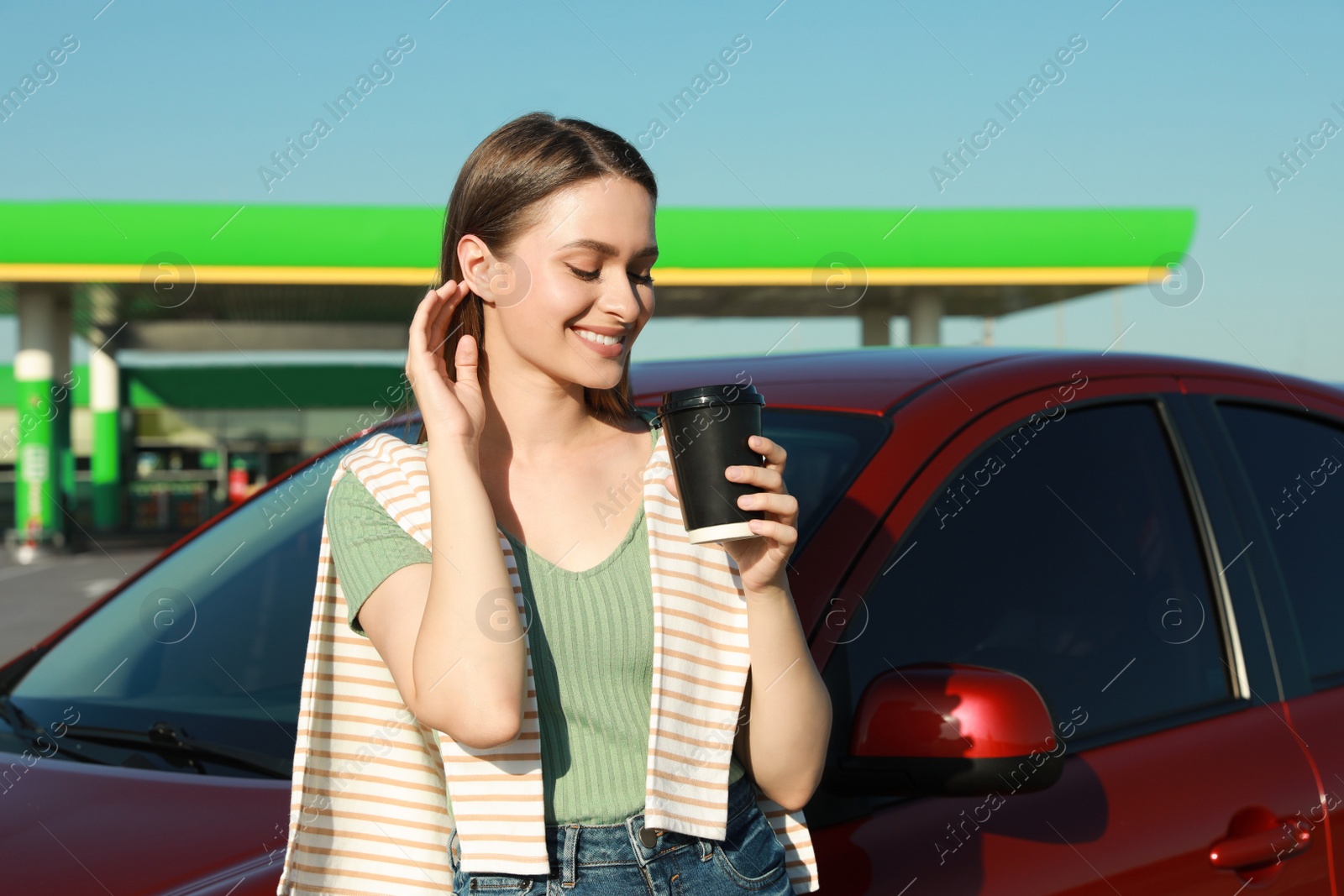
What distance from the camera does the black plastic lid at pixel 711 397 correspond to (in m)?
1.37

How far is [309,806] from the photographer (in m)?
1.52

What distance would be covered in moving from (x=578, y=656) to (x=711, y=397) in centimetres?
37

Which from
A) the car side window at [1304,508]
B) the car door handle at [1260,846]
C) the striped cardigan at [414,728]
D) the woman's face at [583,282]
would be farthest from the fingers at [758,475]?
the car side window at [1304,508]

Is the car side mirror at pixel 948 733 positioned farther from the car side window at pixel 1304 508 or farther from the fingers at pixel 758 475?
the car side window at pixel 1304 508

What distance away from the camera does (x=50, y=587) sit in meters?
14.4

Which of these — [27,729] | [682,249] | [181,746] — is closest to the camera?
[181,746]

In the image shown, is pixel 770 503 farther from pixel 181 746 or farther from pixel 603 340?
pixel 181 746

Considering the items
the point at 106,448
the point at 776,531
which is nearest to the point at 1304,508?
the point at 776,531

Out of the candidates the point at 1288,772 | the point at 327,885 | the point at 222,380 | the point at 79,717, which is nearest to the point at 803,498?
the point at 327,885

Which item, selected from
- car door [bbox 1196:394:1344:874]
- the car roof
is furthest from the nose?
car door [bbox 1196:394:1344:874]

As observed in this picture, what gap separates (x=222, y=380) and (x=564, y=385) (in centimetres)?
2599

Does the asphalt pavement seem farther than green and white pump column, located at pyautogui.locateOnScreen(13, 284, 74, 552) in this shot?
No

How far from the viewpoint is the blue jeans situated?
139 centimetres

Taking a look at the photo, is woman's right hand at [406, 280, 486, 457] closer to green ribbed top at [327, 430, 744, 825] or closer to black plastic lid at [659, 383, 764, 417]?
green ribbed top at [327, 430, 744, 825]
